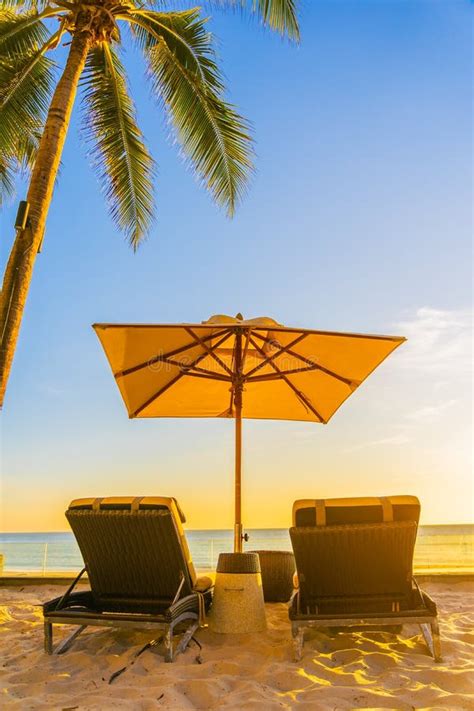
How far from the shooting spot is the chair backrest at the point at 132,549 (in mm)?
3258

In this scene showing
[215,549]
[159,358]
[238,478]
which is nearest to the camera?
[238,478]

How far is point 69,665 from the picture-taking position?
10.2 ft

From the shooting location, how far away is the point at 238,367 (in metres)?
5.03

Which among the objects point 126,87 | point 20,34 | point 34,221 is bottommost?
point 34,221

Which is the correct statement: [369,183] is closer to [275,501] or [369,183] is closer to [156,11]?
[156,11]

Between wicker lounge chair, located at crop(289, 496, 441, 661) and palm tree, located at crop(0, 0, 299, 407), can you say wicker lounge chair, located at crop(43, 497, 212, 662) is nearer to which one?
wicker lounge chair, located at crop(289, 496, 441, 661)

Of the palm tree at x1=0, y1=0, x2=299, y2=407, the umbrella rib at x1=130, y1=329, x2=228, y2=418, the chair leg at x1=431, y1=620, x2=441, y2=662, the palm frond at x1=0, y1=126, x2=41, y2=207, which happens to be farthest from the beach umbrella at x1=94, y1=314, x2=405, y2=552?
the palm frond at x1=0, y1=126, x2=41, y2=207

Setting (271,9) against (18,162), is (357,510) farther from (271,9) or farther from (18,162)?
(18,162)

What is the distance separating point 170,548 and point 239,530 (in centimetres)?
151

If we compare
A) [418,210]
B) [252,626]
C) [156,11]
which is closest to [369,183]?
[418,210]

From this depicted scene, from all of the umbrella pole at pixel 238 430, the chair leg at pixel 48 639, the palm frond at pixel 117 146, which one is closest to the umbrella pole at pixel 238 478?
the umbrella pole at pixel 238 430

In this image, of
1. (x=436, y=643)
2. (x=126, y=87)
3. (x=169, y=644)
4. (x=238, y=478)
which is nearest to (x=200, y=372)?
(x=238, y=478)

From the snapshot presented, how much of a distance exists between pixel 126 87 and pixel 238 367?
5.28m

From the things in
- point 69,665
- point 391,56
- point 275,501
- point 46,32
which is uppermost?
point 391,56
